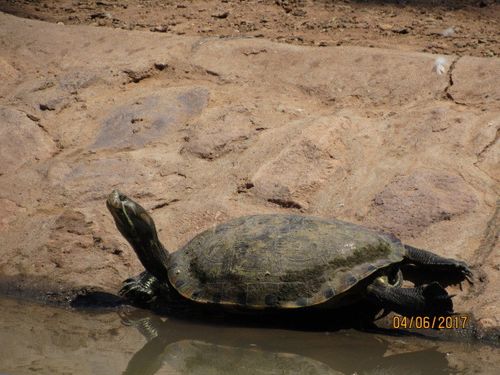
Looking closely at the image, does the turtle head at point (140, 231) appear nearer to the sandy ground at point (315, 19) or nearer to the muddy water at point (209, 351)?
the muddy water at point (209, 351)

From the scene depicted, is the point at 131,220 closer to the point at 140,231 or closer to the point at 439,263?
the point at 140,231

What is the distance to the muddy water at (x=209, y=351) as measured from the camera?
3.72 metres

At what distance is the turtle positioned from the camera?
4.05 meters

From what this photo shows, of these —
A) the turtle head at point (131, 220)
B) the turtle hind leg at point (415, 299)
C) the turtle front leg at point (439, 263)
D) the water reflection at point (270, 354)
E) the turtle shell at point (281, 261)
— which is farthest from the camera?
the turtle head at point (131, 220)

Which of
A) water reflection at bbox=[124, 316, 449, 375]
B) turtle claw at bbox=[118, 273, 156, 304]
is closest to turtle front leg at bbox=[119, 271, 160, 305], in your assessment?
turtle claw at bbox=[118, 273, 156, 304]

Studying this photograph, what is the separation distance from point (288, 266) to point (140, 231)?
2.96 ft

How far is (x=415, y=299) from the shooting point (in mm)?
4008

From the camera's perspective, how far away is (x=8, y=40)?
23.4 feet

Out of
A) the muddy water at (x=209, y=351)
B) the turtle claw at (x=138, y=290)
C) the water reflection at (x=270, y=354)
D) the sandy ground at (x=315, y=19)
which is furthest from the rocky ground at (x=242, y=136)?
the water reflection at (x=270, y=354)

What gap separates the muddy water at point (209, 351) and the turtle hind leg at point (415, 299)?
0.46 feet

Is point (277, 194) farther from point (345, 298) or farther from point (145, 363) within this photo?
point (145, 363)

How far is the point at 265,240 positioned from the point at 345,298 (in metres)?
0.50
